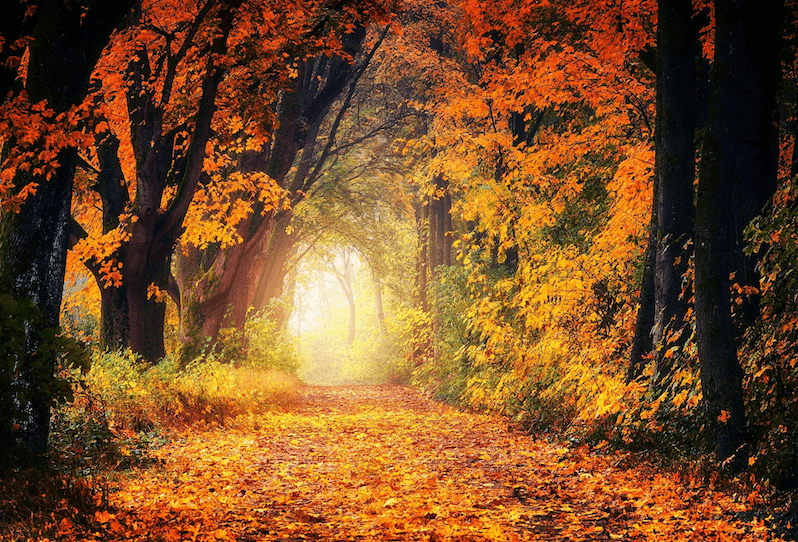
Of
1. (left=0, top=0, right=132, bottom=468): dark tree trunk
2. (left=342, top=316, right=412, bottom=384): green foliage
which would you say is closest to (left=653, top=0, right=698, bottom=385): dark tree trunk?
(left=0, top=0, right=132, bottom=468): dark tree trunk

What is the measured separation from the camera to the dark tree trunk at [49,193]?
22.9ft

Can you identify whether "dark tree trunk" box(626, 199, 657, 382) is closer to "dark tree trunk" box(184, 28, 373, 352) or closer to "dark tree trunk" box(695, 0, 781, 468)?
"dark tree trunk" box(695, 0, 781, 468)

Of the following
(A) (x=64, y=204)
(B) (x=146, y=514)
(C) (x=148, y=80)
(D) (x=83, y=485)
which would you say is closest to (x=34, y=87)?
(A) (x=64, y=204)

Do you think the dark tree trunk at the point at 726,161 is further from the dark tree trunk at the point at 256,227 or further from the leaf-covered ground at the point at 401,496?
the dark tree trunk at the point at 256,227

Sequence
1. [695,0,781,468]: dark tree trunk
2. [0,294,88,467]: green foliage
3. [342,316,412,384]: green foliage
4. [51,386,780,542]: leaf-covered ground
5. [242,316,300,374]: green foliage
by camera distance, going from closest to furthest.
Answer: [51,386,780,542]: leaf-covered ground < [0,294,88,467]: green foliage < [695,0,781,468]: dark tree trunk < [242,316,300,374]: green foliage < [342,316,412,384]: green foliage

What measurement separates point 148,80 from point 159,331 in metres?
5.02

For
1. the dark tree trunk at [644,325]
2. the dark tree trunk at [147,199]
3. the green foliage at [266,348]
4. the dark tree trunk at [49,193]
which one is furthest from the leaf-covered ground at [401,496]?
the green foliage at [266,348]

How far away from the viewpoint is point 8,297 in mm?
6004

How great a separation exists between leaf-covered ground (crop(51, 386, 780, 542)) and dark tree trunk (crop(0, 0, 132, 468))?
205 cm

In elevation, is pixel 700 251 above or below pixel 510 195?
below

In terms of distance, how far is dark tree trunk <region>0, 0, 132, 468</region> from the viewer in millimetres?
6988

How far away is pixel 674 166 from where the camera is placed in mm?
8680

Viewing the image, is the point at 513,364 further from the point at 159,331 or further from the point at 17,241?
the point at 17,241

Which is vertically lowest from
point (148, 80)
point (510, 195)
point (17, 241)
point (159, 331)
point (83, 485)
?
point (83, 485)
